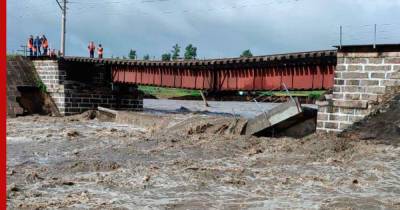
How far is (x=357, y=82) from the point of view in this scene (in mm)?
16188

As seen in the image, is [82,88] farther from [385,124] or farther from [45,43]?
[385,124]

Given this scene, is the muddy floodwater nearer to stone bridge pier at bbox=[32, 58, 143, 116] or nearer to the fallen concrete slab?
the fallen concrete slab

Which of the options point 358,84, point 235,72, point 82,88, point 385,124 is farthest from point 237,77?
point 82,88

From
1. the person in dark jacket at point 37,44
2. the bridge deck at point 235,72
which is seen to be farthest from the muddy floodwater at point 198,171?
the person in dark jacket at point 37,44

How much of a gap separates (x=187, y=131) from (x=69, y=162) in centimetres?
675

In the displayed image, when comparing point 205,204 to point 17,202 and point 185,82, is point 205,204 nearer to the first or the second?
point 17,202

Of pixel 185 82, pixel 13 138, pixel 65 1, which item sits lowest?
pixel 13 138

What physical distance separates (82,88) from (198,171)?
22.3 m

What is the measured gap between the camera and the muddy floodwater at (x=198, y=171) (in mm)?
8797

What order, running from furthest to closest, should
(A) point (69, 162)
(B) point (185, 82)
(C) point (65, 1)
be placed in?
1. (C) point (65, 1)
2. (B) point (185, 82)
3. (A) point (69, 162)

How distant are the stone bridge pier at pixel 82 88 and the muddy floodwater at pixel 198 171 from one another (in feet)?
38.6

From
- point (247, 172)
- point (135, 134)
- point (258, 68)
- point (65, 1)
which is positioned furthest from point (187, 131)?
point (65, 1)

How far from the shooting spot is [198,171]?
39.3 ft

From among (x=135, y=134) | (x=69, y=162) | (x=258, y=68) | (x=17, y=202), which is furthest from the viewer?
(x=258, y=68)
